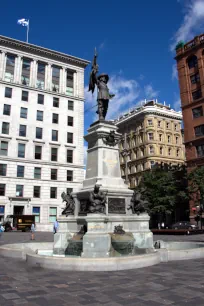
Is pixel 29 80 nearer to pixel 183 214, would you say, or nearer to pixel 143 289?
pixel 183 214

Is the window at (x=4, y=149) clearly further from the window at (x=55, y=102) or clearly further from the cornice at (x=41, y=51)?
the cornice at (x=41, y=51)

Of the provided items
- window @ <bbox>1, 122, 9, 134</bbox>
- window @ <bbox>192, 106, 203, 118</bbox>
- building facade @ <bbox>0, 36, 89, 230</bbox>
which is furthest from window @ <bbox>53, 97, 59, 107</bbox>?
window @ <bbox>192, 106, 203, 118</bbox>

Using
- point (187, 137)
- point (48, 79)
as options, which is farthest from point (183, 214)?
point (48, 79)

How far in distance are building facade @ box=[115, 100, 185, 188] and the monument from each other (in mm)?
53738

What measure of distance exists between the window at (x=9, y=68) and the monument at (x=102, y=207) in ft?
145

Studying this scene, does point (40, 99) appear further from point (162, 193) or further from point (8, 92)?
point (162, 193)

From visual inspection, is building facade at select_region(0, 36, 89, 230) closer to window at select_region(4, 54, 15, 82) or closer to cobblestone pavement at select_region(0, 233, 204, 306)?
window at select_region(4, 54, 15, 82)

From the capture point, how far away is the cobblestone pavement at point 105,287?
6.00 metres

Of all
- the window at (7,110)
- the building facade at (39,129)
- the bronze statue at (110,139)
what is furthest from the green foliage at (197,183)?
the window at (7,110)

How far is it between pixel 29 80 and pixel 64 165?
19.0 m

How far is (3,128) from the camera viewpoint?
52.9m

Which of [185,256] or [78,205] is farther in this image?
[78,205]

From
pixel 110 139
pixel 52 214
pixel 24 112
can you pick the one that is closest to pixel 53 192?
pixel 52 214

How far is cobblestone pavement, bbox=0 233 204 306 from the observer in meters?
6.00
